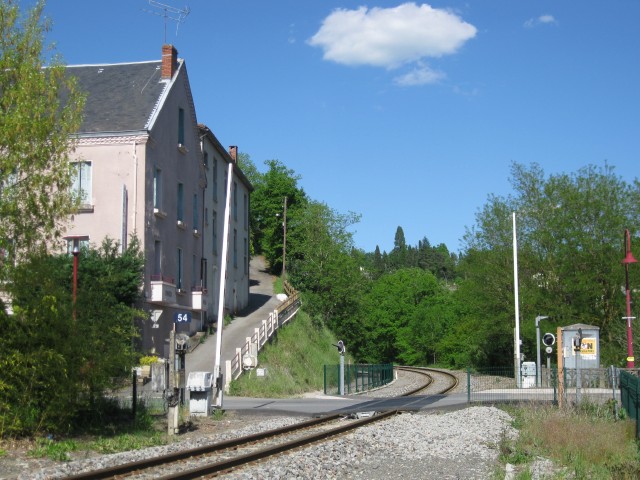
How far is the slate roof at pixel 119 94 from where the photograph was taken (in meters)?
37.1

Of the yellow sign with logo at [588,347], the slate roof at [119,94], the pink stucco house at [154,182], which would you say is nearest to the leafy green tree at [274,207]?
the pink stucco house at [154,182]

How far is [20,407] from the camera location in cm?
1548

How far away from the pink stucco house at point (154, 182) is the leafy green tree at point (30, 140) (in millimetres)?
10001

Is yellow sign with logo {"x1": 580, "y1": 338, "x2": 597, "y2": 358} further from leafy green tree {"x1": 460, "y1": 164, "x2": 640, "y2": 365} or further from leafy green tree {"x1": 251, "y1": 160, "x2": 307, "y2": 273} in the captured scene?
leafy green tree {"x1": 251, "y1": 160, "x2": 307, "y2": 273}

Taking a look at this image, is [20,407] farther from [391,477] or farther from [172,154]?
[172,154]

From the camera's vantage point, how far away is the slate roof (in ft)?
122

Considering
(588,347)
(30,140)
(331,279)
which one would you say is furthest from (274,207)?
(30,140)

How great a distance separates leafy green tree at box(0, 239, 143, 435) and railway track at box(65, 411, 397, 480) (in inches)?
131

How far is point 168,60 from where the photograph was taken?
1582 inches

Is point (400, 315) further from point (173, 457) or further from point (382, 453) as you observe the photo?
point (173, 457)

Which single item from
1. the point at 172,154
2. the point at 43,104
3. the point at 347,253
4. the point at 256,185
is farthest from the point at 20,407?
the point at 256,185

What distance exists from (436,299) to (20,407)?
302 ft

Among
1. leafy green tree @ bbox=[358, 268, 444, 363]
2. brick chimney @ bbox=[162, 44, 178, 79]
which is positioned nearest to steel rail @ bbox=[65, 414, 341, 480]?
brick chimney @ bbox=[162, 44, 178, 79]

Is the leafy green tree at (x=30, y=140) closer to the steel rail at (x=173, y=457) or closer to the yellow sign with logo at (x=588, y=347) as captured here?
the steel rail at (x=173, y=457)
